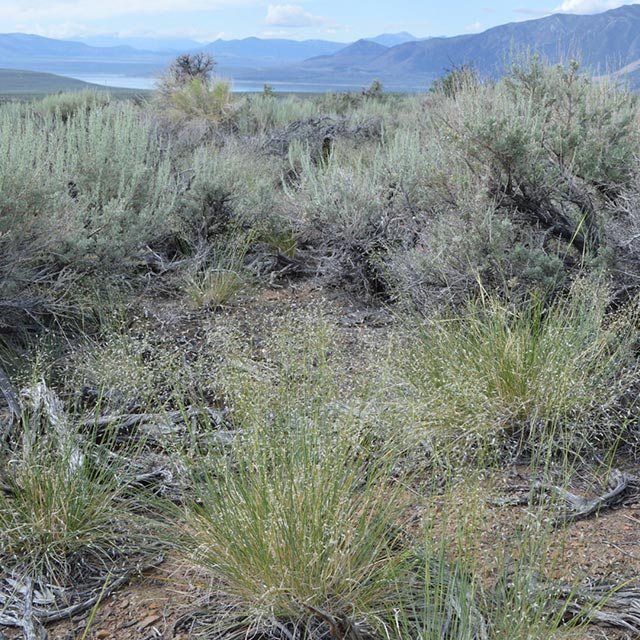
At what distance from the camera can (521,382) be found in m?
3.42

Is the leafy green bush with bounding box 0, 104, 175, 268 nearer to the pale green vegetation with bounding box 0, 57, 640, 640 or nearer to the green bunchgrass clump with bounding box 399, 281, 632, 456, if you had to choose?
the pale green vegetation with bounding box 0, 57, 640, 640

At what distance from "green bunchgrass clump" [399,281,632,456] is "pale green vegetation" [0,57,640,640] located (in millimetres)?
17

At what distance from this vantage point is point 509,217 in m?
5.27

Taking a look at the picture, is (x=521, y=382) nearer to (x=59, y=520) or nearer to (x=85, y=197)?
(x=59, y=520)

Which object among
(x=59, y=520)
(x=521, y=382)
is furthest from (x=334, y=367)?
(x=59, y=520)

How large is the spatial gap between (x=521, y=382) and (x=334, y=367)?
0.89m

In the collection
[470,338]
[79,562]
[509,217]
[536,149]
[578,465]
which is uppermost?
[536,149]

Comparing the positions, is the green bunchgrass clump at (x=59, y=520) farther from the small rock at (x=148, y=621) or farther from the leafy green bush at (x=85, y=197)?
the leafy green bush at (x=85, y=197)

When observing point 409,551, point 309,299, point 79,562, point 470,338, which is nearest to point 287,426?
point 409,551

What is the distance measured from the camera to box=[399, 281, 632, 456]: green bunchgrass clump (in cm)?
328

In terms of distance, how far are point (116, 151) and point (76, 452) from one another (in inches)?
170

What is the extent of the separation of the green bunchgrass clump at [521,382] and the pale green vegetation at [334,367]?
17mm

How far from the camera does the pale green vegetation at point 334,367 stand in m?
2.26

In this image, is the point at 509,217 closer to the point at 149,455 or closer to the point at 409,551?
the point at 149,455
